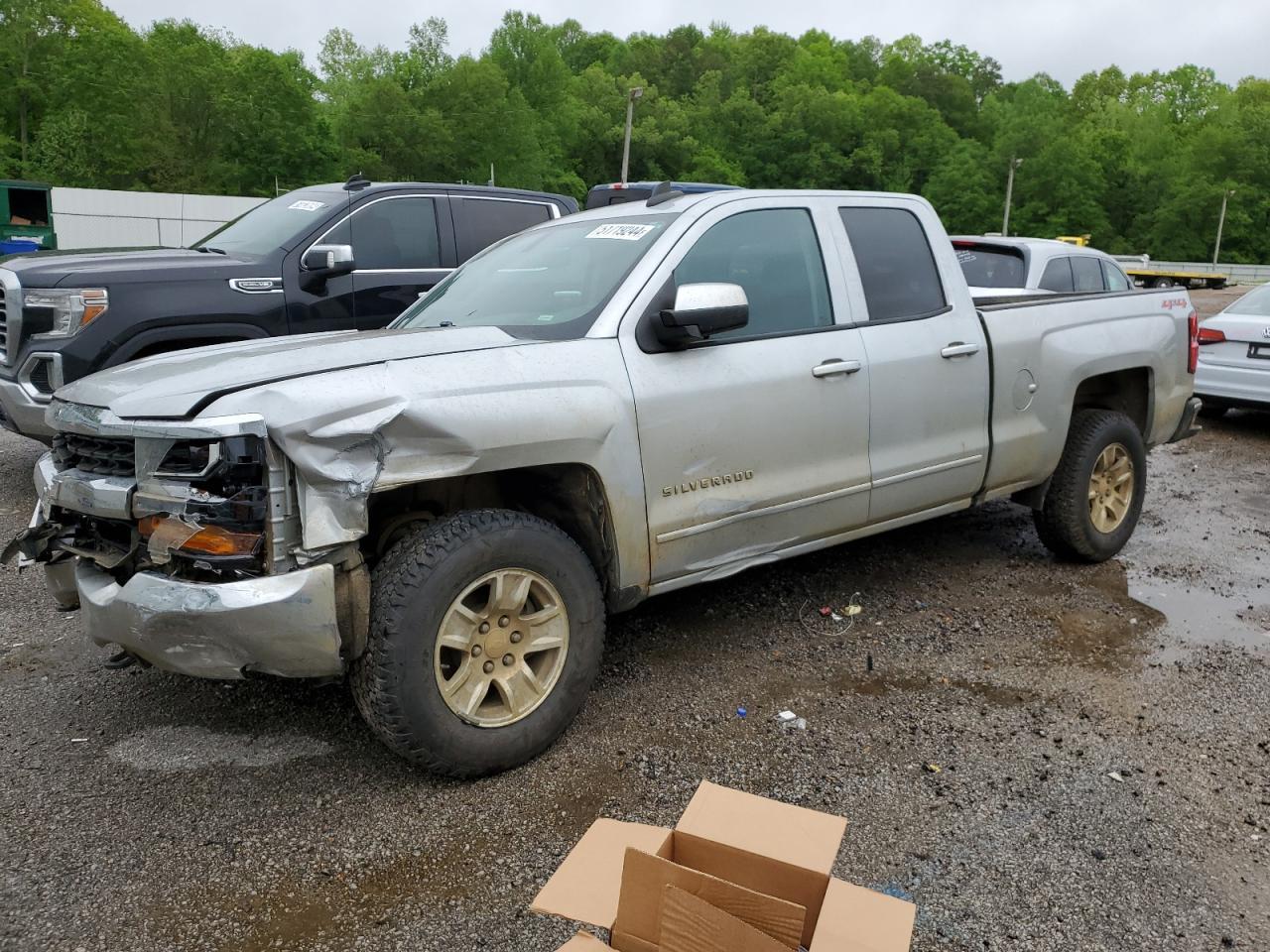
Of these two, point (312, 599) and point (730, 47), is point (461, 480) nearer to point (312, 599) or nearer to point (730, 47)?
A: point (312, 599)

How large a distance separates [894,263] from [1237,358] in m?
6.74

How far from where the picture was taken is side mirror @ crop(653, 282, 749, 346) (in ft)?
11.7

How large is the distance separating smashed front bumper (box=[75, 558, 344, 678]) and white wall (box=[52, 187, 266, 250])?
90.1ft

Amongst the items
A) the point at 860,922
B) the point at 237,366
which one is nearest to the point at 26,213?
the point at 237,366

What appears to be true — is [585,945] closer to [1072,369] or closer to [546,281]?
[546,281]

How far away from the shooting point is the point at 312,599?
9.54ft

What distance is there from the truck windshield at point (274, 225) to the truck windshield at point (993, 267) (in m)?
5.66

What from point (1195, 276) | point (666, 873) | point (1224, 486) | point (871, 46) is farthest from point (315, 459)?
point (871, 46)

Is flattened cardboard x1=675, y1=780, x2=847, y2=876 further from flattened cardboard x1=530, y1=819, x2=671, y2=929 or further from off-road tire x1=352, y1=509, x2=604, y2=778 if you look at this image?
off-road tire x1=352, y1=509, x2=604, y2=778

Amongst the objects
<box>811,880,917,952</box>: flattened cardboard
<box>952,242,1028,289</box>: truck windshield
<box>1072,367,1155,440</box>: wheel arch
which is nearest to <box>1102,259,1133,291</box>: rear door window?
<box>952,242,1028,289</box>: truck windshield

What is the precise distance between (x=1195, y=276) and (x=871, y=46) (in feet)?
333

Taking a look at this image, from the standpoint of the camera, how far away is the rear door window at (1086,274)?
33.3 feet

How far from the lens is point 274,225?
745 centimetres

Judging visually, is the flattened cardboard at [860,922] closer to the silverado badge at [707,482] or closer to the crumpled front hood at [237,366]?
the silverado badge at [707,482]
